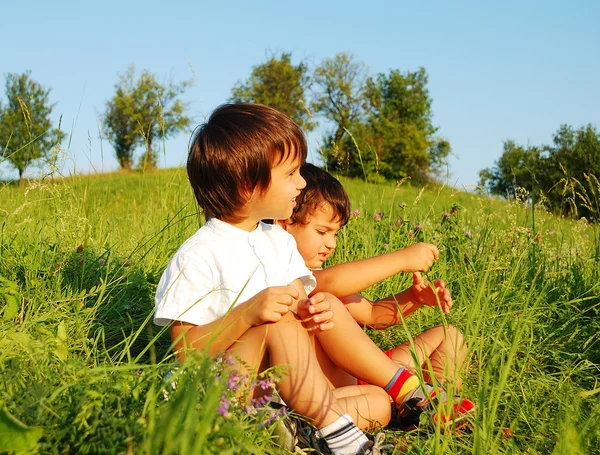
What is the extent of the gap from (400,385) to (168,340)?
3.73 ft

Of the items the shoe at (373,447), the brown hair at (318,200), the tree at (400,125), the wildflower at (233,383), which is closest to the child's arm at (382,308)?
the brown hair at (318,200)

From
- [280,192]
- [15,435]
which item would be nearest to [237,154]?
[280,192]

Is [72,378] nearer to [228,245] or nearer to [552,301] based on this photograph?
[228,245]

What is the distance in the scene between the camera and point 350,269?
2527 millimetres

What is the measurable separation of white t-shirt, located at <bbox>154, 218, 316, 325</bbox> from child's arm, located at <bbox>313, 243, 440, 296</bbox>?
0.61 ft

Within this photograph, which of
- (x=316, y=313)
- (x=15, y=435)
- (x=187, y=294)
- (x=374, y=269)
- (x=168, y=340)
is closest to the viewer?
(x=15, y=435)

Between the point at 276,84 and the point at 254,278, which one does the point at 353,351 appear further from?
the point at 276,84

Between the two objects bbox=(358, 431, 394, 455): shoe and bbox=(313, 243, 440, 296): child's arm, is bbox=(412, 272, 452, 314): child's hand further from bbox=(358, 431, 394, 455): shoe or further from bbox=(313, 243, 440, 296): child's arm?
bbox=(358, 431, 394, 455): shoe

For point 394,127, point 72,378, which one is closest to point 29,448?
point 72,378

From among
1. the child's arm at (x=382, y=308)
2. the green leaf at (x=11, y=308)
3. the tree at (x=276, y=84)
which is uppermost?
the tree at (x=276, y=84)

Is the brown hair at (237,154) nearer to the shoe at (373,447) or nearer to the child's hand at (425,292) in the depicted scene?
the child's hand at (425,292)

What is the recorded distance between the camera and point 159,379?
5.24 feet

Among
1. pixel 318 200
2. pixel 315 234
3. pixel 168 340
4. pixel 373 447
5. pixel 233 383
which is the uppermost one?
pixel 318 200

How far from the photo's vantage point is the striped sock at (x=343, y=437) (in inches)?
75.2
